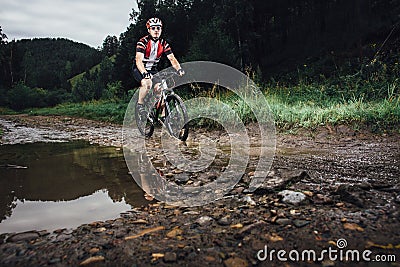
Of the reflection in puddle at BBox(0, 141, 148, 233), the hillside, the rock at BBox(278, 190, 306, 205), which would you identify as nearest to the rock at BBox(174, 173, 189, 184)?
the reflection in puddle at BBox(0, 141, 148, 233)

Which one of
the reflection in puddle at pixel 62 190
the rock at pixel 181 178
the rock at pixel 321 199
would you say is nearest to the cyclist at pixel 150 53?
the reflection in puddle at pixel 62 190

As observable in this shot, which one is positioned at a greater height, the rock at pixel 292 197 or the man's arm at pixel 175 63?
the man's arm at pixel 175 63

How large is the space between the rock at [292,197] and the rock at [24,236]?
1.53 m

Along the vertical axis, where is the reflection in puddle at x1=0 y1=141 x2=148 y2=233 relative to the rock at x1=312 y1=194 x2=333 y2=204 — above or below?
below

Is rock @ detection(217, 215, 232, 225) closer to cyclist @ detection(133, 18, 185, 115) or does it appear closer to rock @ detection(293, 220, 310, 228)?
rock @ detection(293, 220, 310, 228)

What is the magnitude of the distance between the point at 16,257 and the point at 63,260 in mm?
238

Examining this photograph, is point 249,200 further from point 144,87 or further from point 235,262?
point 144,87

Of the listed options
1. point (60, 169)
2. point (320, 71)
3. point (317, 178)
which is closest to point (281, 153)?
point (317, 178)

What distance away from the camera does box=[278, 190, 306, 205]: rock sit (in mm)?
1736

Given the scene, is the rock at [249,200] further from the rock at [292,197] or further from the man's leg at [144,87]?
the man's leg at [144,87]

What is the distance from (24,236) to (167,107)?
3453 mm

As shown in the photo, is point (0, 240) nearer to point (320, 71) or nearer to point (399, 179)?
point (399, 179)

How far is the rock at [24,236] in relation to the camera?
4.67 ft

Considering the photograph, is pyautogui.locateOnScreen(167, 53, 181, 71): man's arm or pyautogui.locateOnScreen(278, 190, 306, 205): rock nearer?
pyautogui.locateOnScreen(278, 190, 306, 205): rock
